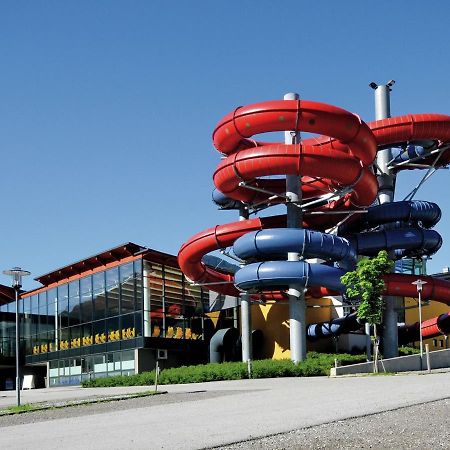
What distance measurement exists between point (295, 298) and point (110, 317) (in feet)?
44.0

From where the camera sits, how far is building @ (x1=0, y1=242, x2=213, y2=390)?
4588 cm

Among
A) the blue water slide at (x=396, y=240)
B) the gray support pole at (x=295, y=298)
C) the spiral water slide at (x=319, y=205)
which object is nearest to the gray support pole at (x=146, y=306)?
the spiral water slide at (x=319, y=205)

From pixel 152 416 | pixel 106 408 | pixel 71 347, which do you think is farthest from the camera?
pixel 71 347

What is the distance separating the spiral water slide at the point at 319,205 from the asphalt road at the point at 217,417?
14.4m

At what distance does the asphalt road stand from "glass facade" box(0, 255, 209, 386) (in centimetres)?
2229

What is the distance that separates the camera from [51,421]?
17.7m

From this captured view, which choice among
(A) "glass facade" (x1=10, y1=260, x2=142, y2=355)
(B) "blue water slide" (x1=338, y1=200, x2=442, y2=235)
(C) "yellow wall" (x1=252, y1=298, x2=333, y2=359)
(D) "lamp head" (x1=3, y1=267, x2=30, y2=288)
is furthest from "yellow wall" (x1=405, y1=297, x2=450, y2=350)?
(D) "lamp head" (x1=3, y1=267, x2=30, y2=288)

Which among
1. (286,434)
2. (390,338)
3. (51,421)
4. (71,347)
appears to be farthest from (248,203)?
(286,434)

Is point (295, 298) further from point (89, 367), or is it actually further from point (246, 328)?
point (89, 367)

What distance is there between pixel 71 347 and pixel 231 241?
15843mm

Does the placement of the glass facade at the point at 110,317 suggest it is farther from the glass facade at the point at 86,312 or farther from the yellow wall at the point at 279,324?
the yellow wall at the point at 279,324

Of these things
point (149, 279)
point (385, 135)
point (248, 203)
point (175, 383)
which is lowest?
point (175, 383)

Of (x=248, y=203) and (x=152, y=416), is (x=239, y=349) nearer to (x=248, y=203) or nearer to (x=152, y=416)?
(x=248, y=203)

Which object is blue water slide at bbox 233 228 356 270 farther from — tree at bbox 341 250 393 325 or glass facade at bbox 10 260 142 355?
glass facade at bbox 10 260 142 355
